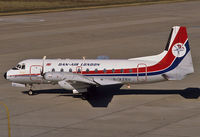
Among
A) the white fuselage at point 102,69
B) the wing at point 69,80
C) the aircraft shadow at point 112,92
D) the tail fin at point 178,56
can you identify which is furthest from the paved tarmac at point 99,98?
the tail fin at point 178,56

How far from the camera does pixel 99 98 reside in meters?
38.9

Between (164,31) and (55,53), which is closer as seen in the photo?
(55,53)

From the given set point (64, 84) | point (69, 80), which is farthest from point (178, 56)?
point (64, 84)

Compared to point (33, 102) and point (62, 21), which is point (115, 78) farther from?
point (62, 21)

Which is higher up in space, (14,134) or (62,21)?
(62,21)

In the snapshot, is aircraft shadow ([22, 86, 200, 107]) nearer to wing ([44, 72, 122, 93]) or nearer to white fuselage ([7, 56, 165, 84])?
white fuselage ([7, 56, 165, 84])

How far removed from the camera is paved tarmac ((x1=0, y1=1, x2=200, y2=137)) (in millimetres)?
30797

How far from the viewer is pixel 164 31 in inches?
3059

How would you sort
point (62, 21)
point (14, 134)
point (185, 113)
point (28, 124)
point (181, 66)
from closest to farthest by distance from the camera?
point (14, 134)
point (28, 124)
point (185, 113)
point (181, 66)
point (62, 21)

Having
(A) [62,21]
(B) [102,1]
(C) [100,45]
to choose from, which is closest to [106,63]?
(C) [100,45]

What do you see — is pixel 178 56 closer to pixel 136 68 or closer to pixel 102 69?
pixel 136 68

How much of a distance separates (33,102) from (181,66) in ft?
39.2

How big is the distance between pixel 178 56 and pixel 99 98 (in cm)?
717

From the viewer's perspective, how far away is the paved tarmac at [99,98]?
30.8m
